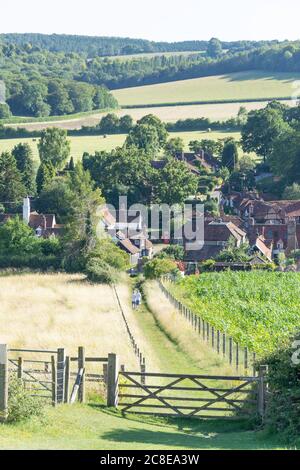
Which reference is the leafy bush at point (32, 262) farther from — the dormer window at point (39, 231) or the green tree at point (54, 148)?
the green tree at point (54, 148)

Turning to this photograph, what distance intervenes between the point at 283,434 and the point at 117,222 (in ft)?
223

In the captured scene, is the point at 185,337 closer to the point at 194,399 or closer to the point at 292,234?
the point at 194,399

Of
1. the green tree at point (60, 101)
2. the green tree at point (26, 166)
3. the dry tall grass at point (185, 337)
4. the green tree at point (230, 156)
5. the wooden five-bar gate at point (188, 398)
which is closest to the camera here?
the wooden five-bar gate at point (188, 398)

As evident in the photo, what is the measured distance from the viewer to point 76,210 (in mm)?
70312

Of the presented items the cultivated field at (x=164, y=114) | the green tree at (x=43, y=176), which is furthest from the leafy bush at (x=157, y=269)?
the cultivated field at (x=164, y=114)

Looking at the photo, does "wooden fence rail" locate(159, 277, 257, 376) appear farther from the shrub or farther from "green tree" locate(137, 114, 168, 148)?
"green tree" locate(137, 114, 168, 148)

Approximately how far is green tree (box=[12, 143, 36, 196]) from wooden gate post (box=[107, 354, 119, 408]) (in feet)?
244

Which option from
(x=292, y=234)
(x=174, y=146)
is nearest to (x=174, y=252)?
(x=292, y=234)

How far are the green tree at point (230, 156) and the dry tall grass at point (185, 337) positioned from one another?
2359 inches

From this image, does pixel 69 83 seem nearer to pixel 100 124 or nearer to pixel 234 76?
pixel 234 76

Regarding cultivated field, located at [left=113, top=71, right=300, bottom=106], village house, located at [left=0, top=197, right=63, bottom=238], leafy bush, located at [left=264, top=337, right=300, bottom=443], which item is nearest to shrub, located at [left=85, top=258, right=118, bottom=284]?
village house, located at [left=0, top=197, right=63, bottom=238]

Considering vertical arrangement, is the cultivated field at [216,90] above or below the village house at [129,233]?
above

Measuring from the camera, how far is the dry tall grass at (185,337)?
32131 mm
